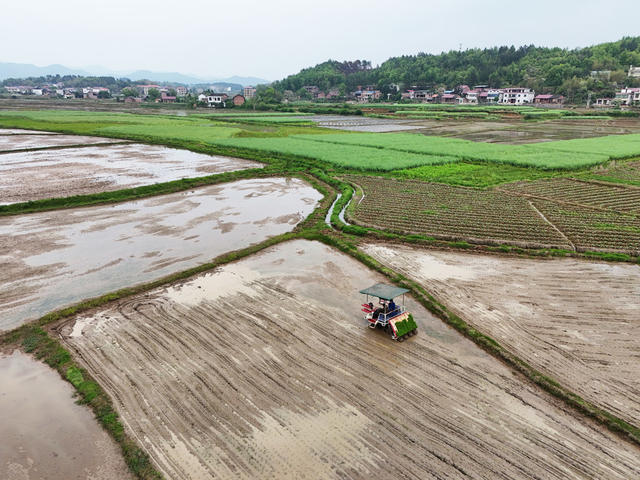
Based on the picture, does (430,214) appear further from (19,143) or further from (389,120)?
(389,120)

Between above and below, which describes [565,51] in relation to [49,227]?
above

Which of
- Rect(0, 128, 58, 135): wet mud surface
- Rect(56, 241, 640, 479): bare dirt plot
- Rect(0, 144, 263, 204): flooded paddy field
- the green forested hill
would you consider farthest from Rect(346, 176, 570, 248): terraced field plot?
the green forested hill

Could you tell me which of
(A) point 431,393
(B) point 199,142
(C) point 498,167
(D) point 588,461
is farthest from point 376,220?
(B) point 199,142

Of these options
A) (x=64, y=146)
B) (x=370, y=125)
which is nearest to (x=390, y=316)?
(x=64, y=146)

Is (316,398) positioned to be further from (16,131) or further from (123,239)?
(16,131)

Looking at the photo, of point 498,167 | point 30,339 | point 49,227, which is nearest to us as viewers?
point 30,339

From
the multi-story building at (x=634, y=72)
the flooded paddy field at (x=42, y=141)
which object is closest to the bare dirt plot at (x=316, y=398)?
the flooded paddy field at (x=42, y=141)
